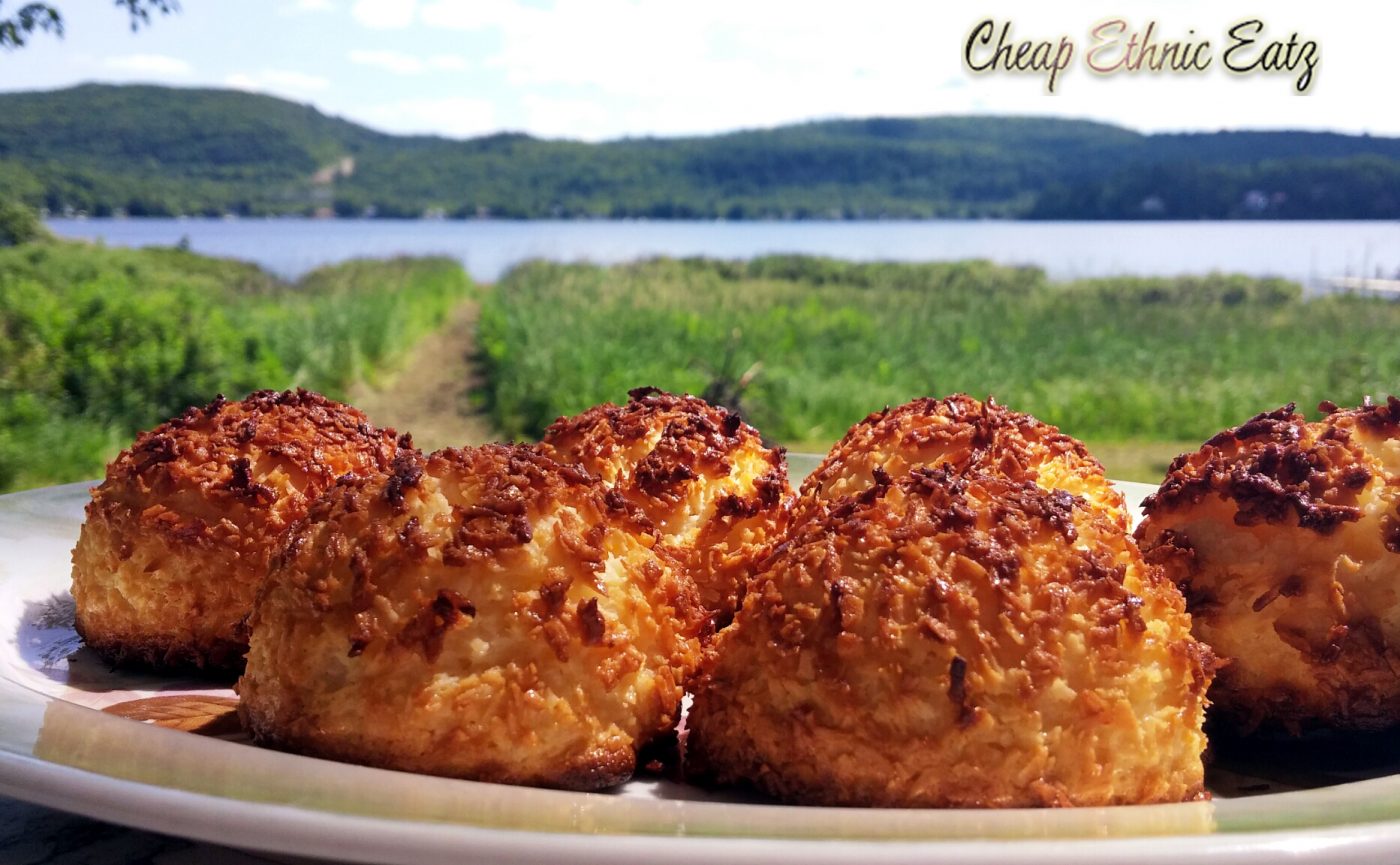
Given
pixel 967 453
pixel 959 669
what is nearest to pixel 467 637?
pixel 959 669

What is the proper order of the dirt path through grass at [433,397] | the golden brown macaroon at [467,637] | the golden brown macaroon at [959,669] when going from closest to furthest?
the golden brown macaroon at [959,669] → the golden brown macaroon at [467,637] → the dirt path through grass at [433,397]

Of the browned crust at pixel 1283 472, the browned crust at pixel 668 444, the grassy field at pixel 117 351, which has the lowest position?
the grassy field at pixel 117 351

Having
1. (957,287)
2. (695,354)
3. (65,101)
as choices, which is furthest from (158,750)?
(65,101)

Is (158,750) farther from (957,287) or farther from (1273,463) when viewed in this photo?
(957,287)

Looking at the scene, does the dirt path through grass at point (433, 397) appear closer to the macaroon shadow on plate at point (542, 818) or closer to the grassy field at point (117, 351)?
the grassy field at point (117, 351)

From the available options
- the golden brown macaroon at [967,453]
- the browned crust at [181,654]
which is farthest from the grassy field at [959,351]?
the browned crust at [181,654]

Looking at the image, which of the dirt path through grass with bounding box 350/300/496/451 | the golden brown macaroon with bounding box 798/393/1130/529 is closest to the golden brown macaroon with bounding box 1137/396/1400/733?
the golden brown macaroon with bounding box 798/393/1130/529
